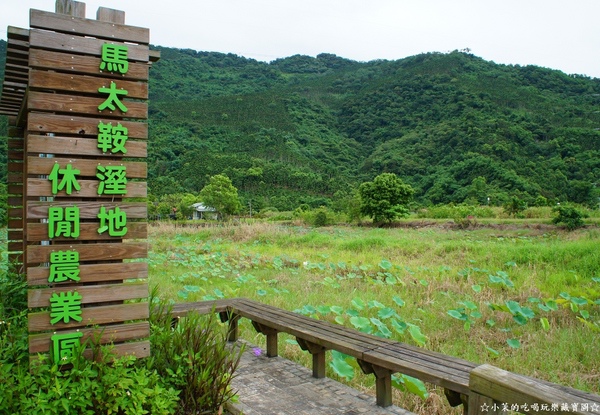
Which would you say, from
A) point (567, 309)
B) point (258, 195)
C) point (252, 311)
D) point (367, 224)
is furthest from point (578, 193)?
point (252, 311)

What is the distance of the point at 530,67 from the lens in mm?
67750

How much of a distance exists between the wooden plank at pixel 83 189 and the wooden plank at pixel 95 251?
287 mm

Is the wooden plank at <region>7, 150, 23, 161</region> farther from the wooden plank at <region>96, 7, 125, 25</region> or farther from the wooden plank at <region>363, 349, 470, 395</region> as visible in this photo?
the wooden plank at <region>363, 349, 470, 395</region>

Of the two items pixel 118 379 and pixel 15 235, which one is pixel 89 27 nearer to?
pixel 118 379

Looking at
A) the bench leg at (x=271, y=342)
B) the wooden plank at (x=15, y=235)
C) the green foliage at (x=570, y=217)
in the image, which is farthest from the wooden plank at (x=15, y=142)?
the green foliage at (x=570, y=217)

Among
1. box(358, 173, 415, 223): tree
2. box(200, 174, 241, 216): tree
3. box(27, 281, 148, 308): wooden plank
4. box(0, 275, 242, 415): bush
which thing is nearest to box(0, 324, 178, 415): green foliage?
box(0, 275, 242, 415): bush

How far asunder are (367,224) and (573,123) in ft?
111

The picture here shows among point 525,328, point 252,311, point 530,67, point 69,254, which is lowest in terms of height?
point 525,328

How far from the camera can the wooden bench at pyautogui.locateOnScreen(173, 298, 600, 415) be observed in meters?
1.91

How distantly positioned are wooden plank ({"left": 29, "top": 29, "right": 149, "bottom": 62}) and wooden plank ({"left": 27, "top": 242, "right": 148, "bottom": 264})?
113 cm

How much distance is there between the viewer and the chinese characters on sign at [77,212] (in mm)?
2385

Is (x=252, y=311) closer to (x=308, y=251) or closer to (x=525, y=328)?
(x=525, y=328)

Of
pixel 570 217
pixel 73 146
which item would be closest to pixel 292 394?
pixel 73 146

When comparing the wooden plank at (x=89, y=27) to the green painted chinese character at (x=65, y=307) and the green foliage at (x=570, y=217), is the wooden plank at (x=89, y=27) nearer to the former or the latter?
the green painted chinese character at (x=65, y=307)
